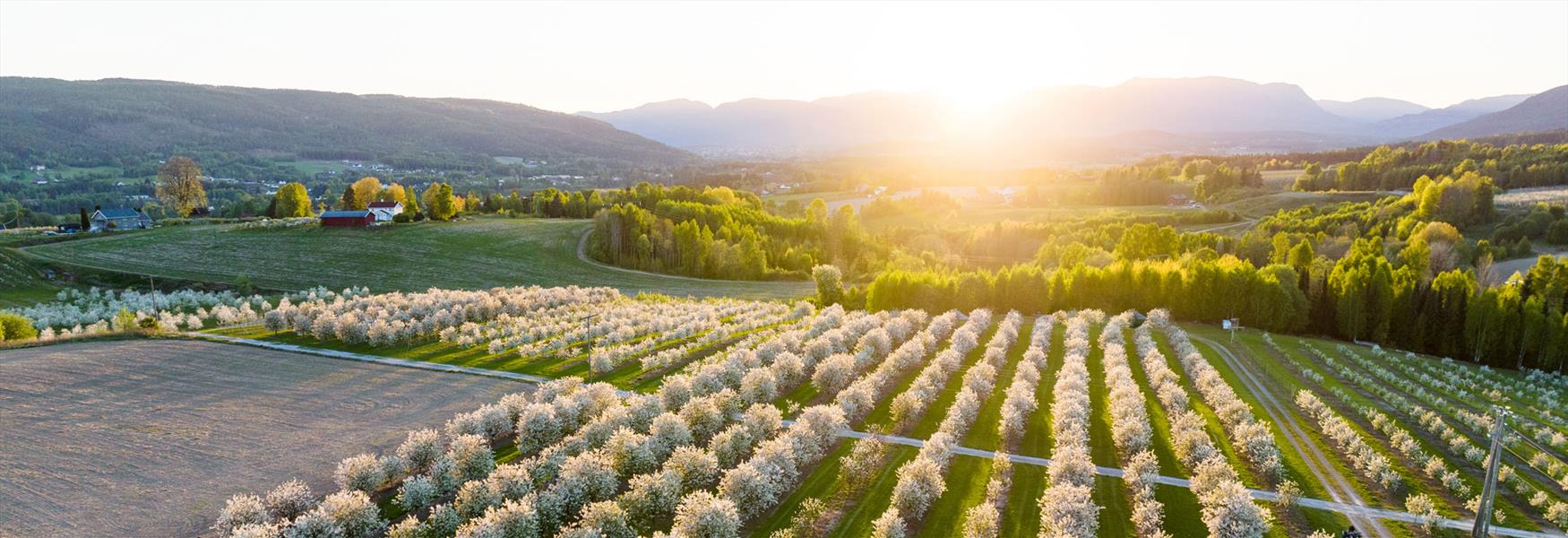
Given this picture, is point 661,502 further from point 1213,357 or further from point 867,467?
point 1213,357

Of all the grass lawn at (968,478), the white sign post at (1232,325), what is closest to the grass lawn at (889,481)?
the grass lawn at (968,478)

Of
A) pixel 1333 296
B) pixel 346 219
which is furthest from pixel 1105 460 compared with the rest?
pixel 346 219

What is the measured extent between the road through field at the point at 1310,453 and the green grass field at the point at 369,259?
48616mm

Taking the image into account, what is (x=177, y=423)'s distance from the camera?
31172 mm

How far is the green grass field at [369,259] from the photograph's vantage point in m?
77.1

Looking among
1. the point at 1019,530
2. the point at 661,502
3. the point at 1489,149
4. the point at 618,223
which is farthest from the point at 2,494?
the point at 1489,149

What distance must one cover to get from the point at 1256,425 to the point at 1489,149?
584ft

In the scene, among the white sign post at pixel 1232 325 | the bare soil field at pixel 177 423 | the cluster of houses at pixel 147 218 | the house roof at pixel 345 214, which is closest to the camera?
the bare soil field at pixel 177 423

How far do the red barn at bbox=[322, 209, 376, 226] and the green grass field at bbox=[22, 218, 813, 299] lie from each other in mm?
2149

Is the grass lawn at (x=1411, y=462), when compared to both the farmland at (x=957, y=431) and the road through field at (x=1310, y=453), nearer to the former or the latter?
the farmland at (x=957, y=431)

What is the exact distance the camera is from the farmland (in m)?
23.3

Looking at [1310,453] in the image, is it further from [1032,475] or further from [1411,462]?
[1032,475]

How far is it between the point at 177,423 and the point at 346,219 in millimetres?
76593

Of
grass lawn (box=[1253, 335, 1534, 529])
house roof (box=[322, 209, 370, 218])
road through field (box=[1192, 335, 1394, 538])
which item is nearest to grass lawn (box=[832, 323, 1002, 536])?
road through field (box=[1192, 335, 1394, 538])
